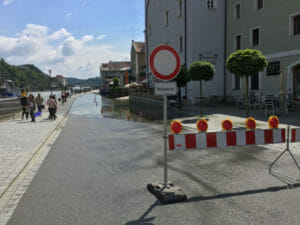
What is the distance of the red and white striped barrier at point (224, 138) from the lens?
15.9ft

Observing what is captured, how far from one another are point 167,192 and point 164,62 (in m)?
2.11

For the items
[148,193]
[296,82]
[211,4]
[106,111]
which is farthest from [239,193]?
[211,4]

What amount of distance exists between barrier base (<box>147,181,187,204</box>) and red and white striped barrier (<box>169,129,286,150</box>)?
0.67 m

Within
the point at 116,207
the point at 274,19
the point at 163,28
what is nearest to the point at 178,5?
the point at 163,28

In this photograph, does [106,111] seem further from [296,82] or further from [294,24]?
[294,24]

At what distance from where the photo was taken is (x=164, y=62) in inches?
181

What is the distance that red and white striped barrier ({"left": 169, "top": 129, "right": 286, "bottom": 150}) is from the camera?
4.83 m

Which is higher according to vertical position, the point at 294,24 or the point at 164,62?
the point at 294,24

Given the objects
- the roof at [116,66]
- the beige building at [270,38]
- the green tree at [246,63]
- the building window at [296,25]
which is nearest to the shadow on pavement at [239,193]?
the green tree at [246,63]

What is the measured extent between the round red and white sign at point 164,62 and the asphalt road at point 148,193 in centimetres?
197

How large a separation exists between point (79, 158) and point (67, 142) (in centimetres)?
263

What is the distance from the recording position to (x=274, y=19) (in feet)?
62.7

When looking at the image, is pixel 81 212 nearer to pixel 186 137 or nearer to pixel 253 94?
pixel 186 137

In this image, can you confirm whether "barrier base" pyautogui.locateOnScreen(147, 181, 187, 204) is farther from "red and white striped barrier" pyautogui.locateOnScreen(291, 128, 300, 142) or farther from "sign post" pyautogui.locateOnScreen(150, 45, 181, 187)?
"red and white striped barrier" pyautogui.locateOnScreen(291, 128, 300, 142)
